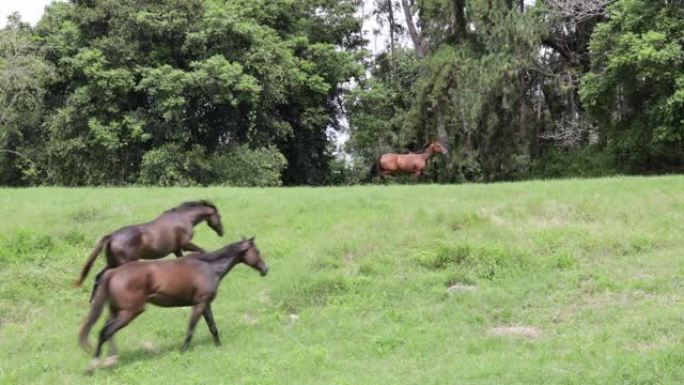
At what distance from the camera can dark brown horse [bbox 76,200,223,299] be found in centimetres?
1058

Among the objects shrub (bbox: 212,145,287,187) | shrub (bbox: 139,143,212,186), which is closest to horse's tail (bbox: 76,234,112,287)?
shrub (bbox: 139,143,212,186)

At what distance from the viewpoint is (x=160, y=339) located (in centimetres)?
1034

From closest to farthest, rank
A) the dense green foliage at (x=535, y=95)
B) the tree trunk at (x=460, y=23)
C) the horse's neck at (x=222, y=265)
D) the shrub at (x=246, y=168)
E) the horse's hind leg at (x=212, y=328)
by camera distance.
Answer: the horse's hind leg at (x=212, y=328)
the horse's neck at (x=222, y=265)
the dense green foliage at (x=535, y=95)
the shrub at (x=246, y=168)
the tree trunk at (x=460, y=23)

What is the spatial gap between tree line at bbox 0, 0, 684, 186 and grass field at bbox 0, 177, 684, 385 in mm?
9317

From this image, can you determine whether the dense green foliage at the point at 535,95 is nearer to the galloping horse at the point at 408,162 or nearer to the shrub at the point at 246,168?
the galloping horse at the point at 408,162

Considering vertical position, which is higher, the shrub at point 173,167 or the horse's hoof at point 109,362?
the shrub at point 173,167

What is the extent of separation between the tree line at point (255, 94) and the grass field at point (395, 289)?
9.32 metres

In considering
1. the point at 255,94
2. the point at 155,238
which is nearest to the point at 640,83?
the point at 255,94

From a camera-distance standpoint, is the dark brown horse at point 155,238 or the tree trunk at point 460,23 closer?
the dark brown horse at point 155,238

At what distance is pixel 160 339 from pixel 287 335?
6.22 ft

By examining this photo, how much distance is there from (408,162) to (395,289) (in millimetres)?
14523

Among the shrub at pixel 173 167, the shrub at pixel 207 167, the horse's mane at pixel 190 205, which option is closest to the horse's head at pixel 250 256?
the horse's mane at pixel 190 205

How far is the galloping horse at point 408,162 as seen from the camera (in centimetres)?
2605

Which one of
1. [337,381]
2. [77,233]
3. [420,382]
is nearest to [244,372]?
[337,381]
